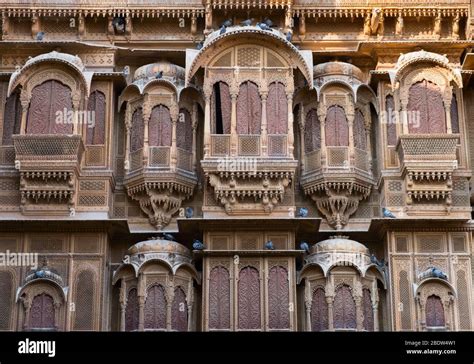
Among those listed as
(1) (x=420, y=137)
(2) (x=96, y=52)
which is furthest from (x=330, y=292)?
(2) (x=96, y=52)

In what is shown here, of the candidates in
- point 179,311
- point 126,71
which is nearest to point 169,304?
point 179,311

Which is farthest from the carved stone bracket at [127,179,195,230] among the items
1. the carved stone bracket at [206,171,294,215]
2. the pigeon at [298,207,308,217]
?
the pigeon at [298,207,308,217]

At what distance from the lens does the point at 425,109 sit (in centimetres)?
2111

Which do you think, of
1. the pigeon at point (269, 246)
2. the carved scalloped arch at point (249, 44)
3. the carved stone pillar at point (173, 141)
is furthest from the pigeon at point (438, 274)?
the carved stone pillar at point (173, 141)

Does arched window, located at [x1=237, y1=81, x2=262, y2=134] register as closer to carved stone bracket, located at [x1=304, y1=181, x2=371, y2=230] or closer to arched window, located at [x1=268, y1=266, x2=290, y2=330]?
carved stone bracket, located at [x1=304, y1=181, x2=371, y2=230]

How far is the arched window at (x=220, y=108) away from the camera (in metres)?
21.0

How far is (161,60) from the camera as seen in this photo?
21859mm

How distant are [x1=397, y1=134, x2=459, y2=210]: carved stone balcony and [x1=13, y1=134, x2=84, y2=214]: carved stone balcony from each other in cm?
609

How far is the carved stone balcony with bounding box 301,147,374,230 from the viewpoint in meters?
20.6

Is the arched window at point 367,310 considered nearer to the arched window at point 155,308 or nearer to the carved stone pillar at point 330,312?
the carved stone pillar at point 330,312

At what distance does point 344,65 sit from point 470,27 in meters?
2.60

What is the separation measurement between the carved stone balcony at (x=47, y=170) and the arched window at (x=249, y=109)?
3051 millimetres
